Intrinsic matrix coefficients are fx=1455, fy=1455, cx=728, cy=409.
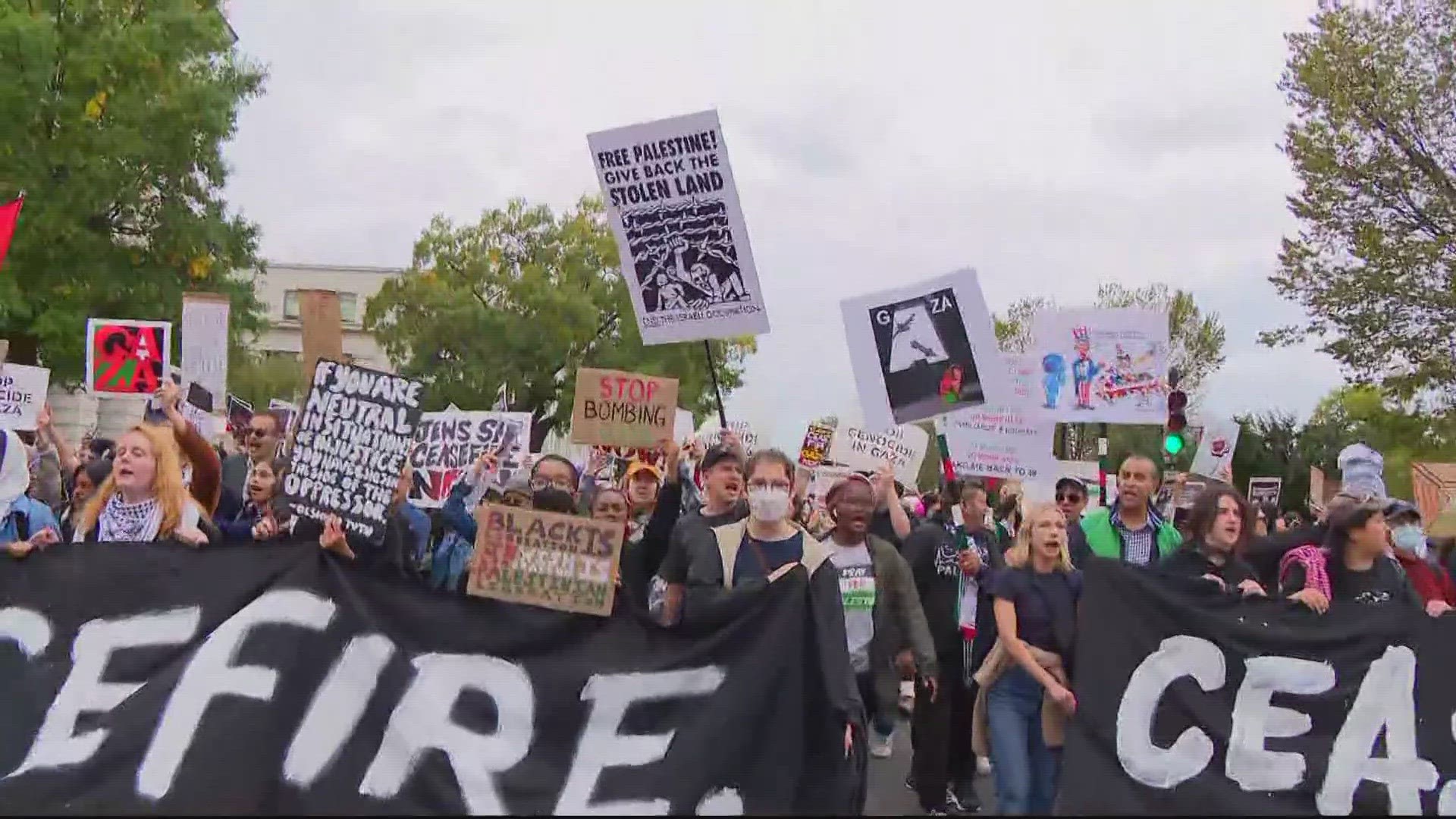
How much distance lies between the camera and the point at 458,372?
46250 millimetres

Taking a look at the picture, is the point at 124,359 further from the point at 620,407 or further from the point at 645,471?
the point at 645,471

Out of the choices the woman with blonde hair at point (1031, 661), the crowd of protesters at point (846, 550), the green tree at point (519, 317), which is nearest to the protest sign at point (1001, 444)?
the crowd of protesters at point (846, 550)

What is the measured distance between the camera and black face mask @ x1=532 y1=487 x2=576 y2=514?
6.95 metres

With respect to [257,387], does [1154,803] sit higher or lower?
lower

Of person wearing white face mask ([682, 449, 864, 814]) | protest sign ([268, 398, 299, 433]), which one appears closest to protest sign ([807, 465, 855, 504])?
protest sign ([268, 398, 299, 433])

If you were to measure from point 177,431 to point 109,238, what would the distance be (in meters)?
19.3

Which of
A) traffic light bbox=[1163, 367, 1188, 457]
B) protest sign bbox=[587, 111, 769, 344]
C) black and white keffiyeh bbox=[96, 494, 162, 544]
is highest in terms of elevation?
protest sign bbox=[587, 111, 769, 344]

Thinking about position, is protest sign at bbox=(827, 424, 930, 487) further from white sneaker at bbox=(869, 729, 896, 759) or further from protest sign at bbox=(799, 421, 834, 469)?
white sneaker at bbox=(869, 729, 896, 759)

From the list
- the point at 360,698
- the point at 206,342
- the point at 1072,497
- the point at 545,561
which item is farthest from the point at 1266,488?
the point at 360,698

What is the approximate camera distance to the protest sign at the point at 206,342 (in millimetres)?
9992

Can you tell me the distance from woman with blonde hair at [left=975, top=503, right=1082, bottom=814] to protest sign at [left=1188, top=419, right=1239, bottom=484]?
9.08 metres

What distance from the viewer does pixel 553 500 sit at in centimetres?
698

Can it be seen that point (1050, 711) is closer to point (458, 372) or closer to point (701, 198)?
point (701, 198)

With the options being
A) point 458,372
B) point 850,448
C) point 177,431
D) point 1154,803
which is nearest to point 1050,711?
point 1154,803
